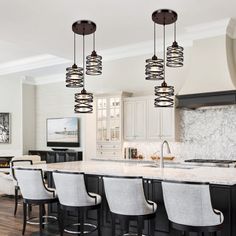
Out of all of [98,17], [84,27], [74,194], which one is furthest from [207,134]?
[74,194]

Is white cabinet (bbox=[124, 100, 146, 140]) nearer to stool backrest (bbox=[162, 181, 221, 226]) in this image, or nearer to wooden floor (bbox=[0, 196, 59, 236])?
wooden floor (bbox=[0, 196, 59, 236])

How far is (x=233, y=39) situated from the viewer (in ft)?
21.4

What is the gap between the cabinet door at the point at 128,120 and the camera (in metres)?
7.53

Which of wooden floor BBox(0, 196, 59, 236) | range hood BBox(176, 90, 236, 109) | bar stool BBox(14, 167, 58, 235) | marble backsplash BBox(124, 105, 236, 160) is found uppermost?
range hood BBox(176, 90, 236, 109)

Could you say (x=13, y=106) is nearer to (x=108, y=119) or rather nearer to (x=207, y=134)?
(x=108, y=119)

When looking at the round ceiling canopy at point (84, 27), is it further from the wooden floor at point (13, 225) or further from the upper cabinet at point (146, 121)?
the wooden floor at point (13, 225)

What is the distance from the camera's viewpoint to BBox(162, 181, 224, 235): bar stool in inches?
122

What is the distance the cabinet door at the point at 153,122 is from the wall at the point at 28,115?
5.21 metres

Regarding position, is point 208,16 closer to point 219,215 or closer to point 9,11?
point 9,11

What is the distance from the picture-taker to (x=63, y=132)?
10.3 meters

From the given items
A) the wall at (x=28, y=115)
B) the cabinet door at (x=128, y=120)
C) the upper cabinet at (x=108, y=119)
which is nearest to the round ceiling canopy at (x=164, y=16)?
the cabinet door at (x=128, y=120)

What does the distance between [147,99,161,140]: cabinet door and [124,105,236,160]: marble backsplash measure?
0.46 meters

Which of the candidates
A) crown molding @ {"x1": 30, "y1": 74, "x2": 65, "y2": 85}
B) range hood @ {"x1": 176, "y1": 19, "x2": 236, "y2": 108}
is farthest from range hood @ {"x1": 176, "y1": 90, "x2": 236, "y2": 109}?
crown molding @ {"x1": 30, "y1": 74, "x2": 65, "y2": 85}

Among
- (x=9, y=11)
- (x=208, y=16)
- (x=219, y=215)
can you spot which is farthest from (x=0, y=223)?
(x=208, y=16)
